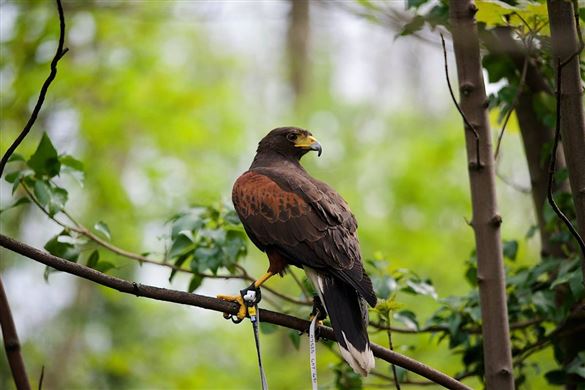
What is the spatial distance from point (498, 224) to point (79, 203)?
772 centimetres

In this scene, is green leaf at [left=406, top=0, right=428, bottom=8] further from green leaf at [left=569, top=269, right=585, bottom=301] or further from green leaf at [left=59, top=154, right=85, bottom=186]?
green leaf at [left=59, top=154, right=85, bottom=186]

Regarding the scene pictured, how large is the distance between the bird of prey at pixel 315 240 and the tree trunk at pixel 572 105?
0.93m

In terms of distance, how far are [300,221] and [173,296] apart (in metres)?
1.18

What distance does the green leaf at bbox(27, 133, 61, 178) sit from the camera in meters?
3.42

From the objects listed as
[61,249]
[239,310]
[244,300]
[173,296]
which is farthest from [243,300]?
[61,249]

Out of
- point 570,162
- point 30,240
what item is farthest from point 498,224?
point 30,240

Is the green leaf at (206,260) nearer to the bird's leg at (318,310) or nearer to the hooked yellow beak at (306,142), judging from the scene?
the bird's leg at (318,310)

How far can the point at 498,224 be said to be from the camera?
3.04m

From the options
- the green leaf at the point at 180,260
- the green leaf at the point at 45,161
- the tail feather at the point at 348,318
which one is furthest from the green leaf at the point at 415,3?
the green leaf at the point at 45,161

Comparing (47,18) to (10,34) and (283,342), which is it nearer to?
(10,34)

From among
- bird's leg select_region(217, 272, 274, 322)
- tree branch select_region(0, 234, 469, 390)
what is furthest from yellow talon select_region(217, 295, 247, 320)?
tree branch select_region(0, 234, 469, 390)

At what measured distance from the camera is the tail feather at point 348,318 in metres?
3.01

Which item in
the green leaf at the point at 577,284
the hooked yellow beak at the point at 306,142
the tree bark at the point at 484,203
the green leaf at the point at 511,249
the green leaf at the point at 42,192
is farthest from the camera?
the hooked yellow beak at the point at 306,142

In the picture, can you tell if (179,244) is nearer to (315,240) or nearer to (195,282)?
(195,282)
